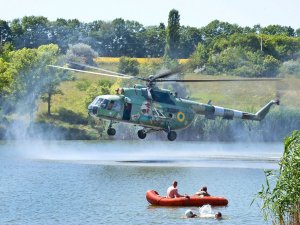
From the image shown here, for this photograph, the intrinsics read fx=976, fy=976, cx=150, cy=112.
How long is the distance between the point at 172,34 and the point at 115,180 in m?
118

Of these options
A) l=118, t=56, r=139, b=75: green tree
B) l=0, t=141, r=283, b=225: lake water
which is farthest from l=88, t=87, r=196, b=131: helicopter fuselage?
l=118, t=56, r=139, b=75: green tree

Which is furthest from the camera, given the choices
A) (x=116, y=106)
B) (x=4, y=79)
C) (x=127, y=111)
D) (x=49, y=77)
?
(x=49, y=77)

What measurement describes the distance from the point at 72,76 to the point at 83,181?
90143 millimetres

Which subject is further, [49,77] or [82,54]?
[82,54]

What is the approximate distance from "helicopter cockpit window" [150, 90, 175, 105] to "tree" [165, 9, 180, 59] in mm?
110870

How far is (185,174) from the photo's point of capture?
8294cm

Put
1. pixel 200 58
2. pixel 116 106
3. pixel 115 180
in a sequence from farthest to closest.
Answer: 1. pixel 200 58
2. pixel 115 180
3. pixel 116 106

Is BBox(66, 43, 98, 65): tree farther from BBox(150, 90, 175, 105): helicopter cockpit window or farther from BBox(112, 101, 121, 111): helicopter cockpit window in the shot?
BBox(112, 101, 121, 111): helicopter cockpit window

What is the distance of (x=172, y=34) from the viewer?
192 meters

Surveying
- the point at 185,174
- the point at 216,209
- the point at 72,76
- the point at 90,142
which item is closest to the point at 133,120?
the point at 185,174

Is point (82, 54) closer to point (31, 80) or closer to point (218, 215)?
point (31, 80)

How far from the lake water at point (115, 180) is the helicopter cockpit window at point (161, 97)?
624 cm

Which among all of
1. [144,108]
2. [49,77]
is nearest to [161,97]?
[144,108]

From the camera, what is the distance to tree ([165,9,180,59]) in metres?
190
